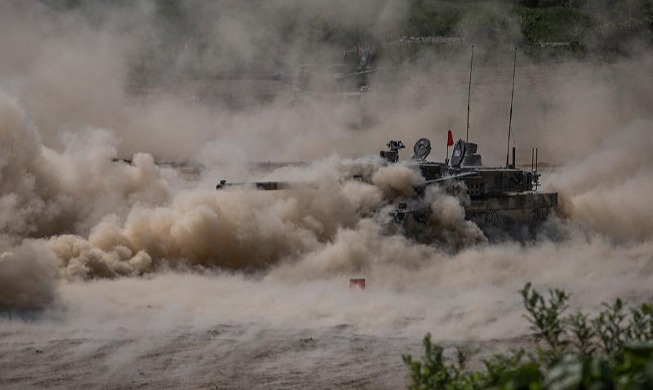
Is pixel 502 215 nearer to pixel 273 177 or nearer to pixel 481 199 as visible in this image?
pixel 481 199

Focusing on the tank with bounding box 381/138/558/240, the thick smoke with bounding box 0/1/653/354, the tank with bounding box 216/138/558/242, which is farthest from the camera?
the tank with bounding box 381/138/558/240

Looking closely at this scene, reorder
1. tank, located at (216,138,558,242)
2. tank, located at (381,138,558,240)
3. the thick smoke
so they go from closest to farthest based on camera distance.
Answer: the thick smoke < tank, located at (216,138,558,242) < tank, located at (381,138,558,240)

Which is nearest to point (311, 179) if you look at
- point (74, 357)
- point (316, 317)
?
point (316, 317)

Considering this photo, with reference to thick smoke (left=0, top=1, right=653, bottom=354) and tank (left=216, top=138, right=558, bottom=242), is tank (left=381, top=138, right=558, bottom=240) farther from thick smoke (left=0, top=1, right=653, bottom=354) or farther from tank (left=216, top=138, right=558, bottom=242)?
thick smoke (left=0, top=1, right=653, bottom=354)

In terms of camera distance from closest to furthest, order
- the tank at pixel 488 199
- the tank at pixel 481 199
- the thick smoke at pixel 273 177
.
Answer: the thick smoke at pixel 273 177
the tank at pixel 481 199
the tank at pixel 488 199

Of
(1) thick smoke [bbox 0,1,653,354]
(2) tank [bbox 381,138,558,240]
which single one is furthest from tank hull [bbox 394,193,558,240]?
(1) thick smoke [bbox 0,1,653,354]

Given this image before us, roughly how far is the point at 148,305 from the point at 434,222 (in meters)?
10.5

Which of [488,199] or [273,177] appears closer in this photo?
[488,199]

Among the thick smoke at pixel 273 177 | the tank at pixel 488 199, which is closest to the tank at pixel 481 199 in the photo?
the tank at pixel 488 199

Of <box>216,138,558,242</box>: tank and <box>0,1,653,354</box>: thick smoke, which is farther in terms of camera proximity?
<box>216,138,558,242</box>: tank

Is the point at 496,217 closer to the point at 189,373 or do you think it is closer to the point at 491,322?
the point at 491,322

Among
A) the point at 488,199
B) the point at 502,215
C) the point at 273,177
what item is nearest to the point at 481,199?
the point at 488,199

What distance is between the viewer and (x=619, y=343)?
14125 millimetres

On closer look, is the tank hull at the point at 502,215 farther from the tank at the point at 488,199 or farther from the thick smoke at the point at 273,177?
the thick smoke at the point at 273,177
